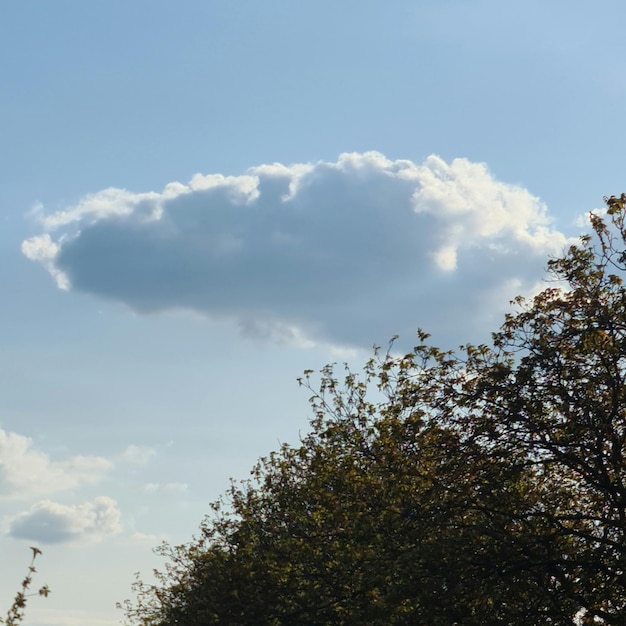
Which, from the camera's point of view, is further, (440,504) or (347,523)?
(347,523)

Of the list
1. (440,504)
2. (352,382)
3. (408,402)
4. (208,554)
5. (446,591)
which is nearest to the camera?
(446,591)

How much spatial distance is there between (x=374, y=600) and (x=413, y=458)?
3.49 meters

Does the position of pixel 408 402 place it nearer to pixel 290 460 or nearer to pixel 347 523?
pixel 347 523

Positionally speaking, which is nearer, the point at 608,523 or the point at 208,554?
the point at 608,523

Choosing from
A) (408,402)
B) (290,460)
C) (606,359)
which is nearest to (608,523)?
(606,359)

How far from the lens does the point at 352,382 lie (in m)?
35.1

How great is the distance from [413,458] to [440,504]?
1.70 metres

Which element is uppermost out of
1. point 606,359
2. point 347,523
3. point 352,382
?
point 352,382

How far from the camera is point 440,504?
22.6 m

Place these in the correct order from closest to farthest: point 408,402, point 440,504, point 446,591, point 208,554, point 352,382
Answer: point 446,591, point 440,504, point 408,402, point 352,382, point 208,554

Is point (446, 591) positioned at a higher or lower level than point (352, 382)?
lower

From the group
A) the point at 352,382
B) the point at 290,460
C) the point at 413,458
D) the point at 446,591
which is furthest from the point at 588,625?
the point at 290,460

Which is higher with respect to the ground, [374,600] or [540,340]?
[540,340]

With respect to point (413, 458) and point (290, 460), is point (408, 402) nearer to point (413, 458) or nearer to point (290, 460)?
point (413, 458)
